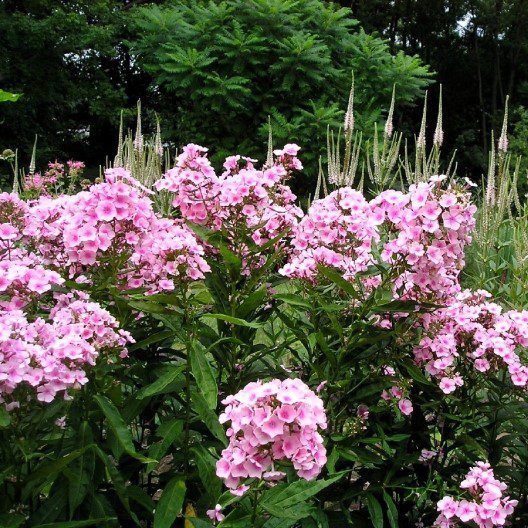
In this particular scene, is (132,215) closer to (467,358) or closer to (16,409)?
(16,409)

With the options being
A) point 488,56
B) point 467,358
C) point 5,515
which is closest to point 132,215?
point 5,515

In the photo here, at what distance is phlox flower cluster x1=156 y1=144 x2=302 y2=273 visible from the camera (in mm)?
2312

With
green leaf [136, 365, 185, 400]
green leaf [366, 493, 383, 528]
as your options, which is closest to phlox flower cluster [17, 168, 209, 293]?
green leaf [136, 365, 185, 400]

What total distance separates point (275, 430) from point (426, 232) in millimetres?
991

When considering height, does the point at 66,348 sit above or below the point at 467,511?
above

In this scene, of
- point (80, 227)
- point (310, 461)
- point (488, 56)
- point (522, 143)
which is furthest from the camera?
point (488, 56)

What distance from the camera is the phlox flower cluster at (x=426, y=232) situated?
215 cm

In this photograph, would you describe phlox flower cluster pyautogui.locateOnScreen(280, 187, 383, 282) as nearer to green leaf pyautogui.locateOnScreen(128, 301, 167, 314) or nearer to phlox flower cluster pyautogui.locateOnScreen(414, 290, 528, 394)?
phlox flower cluster pyautogui.locateOnScreen(414, 290, 528, 394)

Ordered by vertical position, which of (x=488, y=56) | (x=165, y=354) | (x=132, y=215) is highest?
(x=488, y=56)

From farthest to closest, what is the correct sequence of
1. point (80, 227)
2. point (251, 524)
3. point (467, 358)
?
point (467, 358) < point (80, 227) < point (251, 524)

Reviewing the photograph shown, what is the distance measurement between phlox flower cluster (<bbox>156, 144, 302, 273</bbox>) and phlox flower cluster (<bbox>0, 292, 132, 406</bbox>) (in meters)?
0.61

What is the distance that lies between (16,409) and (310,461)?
30.2 inches

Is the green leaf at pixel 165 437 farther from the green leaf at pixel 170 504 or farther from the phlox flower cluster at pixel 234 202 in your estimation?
the phlox flower cluster at pixel 234 202

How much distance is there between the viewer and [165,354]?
2525 millimetres
